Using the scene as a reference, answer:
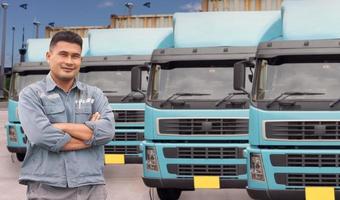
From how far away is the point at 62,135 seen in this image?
9.45 feet

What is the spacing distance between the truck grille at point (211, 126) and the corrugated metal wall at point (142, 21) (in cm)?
1177

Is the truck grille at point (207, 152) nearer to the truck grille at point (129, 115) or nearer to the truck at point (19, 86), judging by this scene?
the truck grille at point (129, 115)

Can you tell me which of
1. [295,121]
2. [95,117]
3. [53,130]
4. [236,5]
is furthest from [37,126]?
[236,5]

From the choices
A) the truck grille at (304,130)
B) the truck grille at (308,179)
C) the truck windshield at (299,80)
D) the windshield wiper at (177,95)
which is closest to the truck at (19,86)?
the windshield wiper at (177,95)

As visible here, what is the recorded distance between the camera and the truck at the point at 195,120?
7293 mm

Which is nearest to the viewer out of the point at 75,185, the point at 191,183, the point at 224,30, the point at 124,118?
the point at 75,185

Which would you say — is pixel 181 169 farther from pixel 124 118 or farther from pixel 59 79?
pixel 59 79

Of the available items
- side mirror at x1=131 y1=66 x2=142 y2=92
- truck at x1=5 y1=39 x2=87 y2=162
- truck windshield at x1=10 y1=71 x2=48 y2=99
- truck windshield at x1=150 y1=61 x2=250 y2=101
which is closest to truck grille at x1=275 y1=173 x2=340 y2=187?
truck windshield at x1=150 y1=61 x2=250 y2=101

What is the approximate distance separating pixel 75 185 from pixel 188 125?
4491 millimetres

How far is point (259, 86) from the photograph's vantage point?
20.9 feet

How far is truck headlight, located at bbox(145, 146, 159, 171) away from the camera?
7.50 m

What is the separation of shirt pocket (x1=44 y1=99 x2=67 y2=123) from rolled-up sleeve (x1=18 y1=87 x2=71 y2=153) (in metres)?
0.03

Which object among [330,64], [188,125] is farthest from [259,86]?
[188,125]

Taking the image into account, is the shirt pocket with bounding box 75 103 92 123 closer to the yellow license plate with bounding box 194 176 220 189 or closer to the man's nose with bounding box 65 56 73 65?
the man's nose with bounding box 65 56 73 65
